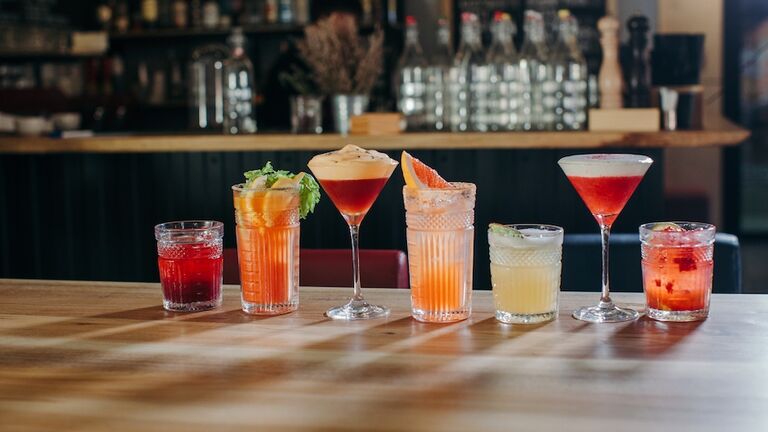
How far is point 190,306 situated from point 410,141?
1.94 metres

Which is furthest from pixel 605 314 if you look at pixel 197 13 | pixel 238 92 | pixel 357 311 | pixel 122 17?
pixel 122 17

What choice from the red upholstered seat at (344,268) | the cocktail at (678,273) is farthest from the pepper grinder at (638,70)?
the cocktail at (678,273)

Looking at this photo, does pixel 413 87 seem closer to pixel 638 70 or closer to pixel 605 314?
pixel 638 70

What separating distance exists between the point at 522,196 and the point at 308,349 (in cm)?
234

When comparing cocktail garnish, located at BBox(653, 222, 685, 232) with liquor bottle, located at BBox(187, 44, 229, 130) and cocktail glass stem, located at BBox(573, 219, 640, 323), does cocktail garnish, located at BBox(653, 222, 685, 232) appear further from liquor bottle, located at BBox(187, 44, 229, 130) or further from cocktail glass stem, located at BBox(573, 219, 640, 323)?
liquor bottle, located at BBox(187, 44, 229, 130)

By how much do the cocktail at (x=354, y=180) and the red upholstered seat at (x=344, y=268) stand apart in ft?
1.56

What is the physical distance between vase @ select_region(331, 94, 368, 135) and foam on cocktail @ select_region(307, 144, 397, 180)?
7.14 ft

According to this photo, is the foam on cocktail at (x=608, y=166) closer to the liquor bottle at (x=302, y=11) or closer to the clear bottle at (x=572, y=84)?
the clear bottle at (x=572, y=84)

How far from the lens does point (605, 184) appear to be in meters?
1.43

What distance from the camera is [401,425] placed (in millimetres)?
995

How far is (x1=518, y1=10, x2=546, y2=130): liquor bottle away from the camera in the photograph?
11.9 feet

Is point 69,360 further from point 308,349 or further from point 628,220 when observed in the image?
point 628,220

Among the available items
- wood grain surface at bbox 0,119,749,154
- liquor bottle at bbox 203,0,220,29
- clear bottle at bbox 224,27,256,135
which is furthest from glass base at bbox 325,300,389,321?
liquor bottle at bbox 203,0,220,29

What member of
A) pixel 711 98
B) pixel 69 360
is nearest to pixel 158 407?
pixel 69 360
